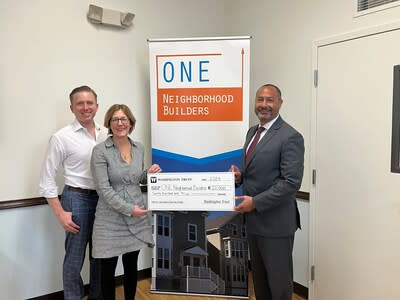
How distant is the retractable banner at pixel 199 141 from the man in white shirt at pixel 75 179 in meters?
0.65

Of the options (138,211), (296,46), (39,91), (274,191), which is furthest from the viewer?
(296,46)

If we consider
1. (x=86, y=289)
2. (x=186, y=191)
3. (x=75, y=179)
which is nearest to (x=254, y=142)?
(x=186, y=191)

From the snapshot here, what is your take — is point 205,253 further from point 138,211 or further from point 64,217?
point 64,217

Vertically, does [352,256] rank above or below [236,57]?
below

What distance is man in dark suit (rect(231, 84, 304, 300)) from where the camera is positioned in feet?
5.93

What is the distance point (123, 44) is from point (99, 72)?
0.33 meters

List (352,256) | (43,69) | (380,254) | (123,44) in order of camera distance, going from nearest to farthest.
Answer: (380,254)
(352,256)
(43,69)
(123,44)

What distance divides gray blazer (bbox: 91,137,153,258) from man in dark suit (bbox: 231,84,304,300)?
632 mm

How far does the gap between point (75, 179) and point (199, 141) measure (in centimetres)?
97

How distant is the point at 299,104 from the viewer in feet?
8.52

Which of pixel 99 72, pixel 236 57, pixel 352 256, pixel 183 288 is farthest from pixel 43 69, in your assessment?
pixel 352 256

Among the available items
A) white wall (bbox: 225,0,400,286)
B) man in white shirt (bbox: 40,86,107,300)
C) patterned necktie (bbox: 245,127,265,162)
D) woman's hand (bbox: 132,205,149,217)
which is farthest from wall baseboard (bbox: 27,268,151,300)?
patterned necktie (bbox: 245,127,265,162)

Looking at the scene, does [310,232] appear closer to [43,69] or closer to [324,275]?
[324,275]

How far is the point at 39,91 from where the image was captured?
241cm
